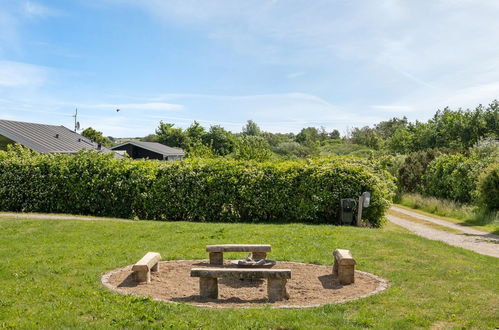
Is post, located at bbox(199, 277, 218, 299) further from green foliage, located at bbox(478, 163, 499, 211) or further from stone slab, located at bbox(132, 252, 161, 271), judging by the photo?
green foliage, located at bbox(478, 163, 499, 211)

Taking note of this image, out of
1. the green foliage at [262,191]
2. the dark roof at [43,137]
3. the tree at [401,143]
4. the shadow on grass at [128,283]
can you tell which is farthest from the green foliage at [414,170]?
the shadow on grass at [128,283]

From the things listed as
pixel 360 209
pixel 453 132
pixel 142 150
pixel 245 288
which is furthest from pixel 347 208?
pixel 142 150

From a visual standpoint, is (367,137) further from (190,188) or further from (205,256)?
(205,256)

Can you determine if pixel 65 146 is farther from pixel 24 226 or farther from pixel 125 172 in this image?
pixel 24 226

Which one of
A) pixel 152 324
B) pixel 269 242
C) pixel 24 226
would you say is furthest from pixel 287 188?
pixel 152 324

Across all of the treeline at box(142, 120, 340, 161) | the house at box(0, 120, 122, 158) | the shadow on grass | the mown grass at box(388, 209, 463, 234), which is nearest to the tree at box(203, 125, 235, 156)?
the treeline at box(142, 120, 340, 161)

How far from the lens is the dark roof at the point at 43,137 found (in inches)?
1087

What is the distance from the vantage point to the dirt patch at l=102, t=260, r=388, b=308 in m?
5.67

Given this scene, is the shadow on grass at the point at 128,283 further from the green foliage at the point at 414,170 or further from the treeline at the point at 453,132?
the treeline at the point at 453,132

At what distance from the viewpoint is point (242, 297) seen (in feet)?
19.5

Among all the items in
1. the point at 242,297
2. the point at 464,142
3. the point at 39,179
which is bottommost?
the point at 242,297

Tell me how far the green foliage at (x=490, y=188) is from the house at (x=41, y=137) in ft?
62.5

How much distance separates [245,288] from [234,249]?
36.6 inches

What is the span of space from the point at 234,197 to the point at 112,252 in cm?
664
